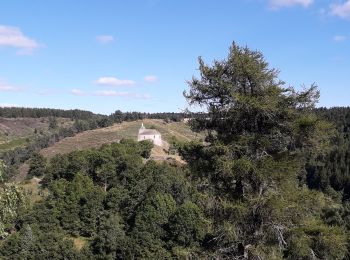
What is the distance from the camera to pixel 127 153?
342 feet

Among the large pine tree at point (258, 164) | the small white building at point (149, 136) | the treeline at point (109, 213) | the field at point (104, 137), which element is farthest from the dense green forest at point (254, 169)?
the small white building at point (149, 136)

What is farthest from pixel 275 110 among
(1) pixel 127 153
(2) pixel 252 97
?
(1) pixel 127 153

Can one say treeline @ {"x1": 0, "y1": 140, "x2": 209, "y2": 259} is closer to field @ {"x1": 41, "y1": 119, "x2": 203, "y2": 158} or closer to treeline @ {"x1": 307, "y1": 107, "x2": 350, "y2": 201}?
field @ {"x1": 41, "y1": 119, "x2": 203, "y2": 158}

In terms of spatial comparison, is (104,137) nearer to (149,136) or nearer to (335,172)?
(149,136)

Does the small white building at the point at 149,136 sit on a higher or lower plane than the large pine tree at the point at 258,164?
lower

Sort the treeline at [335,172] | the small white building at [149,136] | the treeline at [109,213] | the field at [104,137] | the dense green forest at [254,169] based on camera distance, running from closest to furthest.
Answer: the dense green forest at [254,169] → the treeline at [109,213] → the treeline at [335,172] → the small white building at [149,136] → the field at [104,137]

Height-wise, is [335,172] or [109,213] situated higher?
[335,172]

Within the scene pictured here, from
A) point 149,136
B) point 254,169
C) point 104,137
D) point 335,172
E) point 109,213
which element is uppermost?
point 254,169

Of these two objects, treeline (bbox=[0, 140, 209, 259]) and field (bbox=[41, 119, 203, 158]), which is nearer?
treeline (bbox=[0, 140, 209, 259])

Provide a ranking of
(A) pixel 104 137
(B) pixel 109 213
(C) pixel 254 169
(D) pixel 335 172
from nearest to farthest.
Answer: (C) pixel 254 169
(B) pixel 109 213
(D) pixel 335 172
(A) pixel 104 137

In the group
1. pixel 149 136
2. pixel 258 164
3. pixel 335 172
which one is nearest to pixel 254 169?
pixel 258 164

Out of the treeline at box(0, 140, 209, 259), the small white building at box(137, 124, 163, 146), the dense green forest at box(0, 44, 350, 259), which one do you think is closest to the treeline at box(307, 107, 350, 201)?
the small white building at box(137, 124, 163, 146)

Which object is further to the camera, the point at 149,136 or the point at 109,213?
the point at 149,136

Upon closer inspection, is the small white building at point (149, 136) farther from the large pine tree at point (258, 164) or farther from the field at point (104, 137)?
the large pine tree at point (258, 164)
